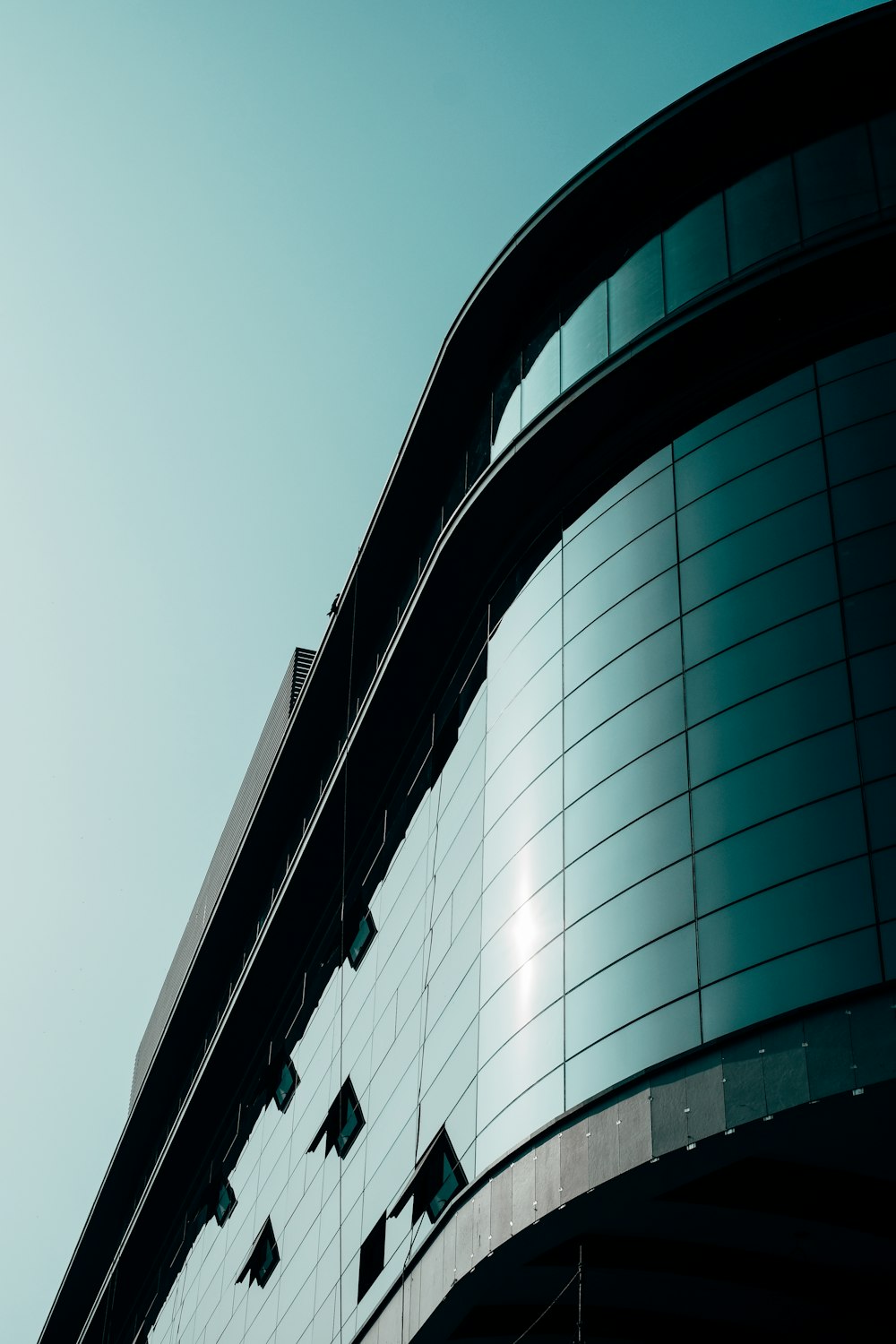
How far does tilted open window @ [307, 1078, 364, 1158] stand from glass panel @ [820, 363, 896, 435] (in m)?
16.9

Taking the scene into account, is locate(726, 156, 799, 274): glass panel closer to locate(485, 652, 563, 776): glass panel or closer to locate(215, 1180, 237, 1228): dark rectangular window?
locate(485, 652, 563, 776): glass panel

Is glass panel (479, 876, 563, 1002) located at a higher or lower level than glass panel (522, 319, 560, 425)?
lower

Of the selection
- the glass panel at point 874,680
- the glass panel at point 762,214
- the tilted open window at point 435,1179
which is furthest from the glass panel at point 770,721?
the glass panel at point 762,214

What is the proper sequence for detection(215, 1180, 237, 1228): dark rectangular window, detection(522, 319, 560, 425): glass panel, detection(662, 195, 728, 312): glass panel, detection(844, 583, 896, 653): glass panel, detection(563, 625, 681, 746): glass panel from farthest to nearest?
detection(215, 1180, 237, 1228): dark rectangular window → detection(522, 319, 560, 425): glass panel → detection(662, 195, 728, 312): glass panel → detection(563, 625, 681, 746): glass panel → detection(844, 583, 896, 653): glass panel

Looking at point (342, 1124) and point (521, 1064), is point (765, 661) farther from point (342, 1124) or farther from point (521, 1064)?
point (342, 1124)

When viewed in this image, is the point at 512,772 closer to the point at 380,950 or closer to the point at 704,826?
the point at 704,826

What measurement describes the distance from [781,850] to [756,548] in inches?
202

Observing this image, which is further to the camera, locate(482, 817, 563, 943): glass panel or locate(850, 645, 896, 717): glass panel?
locate(482, 817, 563, 943): glass panel

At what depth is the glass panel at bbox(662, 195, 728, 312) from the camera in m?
24.9

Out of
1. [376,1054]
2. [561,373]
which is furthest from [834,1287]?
[561,373]

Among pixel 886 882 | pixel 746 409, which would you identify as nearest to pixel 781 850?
pixel 886 882

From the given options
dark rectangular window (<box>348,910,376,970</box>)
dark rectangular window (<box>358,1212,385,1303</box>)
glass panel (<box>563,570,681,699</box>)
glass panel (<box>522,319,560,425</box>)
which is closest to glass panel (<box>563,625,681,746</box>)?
glass panel (<box>563,570,681,699</box>)

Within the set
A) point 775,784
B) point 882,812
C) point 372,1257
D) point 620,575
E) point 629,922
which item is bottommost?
Answer: point 372,1257

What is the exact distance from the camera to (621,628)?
2217 centimetres
